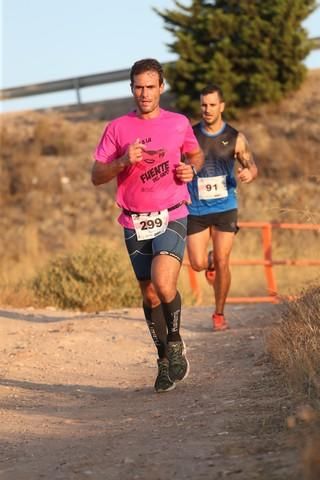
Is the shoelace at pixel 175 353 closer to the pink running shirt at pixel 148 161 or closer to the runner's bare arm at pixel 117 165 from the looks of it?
the pink running shirt at pixel 148 161

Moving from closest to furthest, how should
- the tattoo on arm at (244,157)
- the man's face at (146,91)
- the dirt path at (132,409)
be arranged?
the dirt path at (132,409) < the man's face at (146,91) < the tattoo on arm at (244,157)

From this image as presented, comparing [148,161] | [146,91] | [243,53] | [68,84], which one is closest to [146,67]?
[146,91]

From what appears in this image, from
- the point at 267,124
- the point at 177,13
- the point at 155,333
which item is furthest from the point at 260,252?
the point at 155,333

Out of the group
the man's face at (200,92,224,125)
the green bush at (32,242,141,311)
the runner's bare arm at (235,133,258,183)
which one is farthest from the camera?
the green bush at (32,242,141,311)

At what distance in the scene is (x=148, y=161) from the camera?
7641 millimetres

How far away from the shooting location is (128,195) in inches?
305

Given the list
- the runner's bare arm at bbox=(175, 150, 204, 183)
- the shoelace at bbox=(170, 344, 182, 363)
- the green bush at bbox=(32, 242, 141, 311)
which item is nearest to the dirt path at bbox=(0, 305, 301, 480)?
the shoelace at bbox=(170, 344, 182, 363)

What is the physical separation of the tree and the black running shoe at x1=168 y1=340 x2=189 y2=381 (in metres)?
23.3

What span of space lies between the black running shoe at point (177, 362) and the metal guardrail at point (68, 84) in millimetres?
25546

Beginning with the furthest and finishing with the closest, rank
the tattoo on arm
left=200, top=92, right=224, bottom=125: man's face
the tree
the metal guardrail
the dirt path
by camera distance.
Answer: the metal guardrail < the tree < left=200, top=92, right=224, bottom=125: man's face < the tattoo on arm < the dirt path

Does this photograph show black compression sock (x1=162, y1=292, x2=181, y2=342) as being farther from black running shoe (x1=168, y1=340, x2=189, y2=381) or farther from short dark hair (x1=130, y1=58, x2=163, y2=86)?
short dark hair (x1=130, y1=58, x2=163, y2=86)

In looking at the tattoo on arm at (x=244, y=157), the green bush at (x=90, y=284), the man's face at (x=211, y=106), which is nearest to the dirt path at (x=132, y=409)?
the tattoo on arm at (x=244, y=157)

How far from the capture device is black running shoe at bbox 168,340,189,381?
303 inches

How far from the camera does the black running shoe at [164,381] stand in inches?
304
